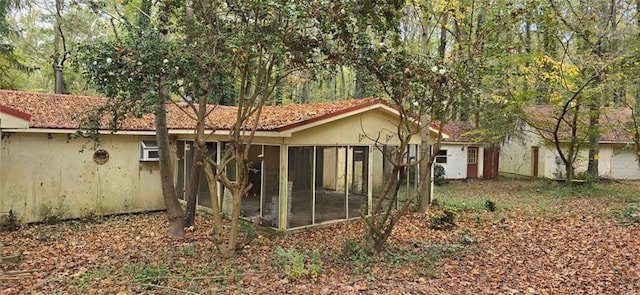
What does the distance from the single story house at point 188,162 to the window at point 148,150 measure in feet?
0.08

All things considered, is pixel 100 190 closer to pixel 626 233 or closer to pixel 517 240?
pixel 517 240

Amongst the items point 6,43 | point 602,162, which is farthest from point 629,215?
point 6,43

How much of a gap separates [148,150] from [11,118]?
4.57 m

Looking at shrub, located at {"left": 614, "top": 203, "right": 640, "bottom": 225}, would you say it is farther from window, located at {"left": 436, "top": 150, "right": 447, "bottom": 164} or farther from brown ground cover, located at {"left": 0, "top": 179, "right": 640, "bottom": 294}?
window, located at {"left": 436, "top": 150, "right": 447, "bottom": 164}

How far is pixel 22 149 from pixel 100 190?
77.5 inches

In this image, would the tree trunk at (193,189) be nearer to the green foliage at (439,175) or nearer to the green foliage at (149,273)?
the green foliage at (149,273)

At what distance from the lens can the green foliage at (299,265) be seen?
5.82 m

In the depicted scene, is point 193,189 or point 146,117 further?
point 146,117

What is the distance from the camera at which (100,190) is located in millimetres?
10469

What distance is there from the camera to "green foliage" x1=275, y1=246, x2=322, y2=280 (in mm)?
5820

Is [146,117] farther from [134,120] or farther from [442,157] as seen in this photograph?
[442,157]

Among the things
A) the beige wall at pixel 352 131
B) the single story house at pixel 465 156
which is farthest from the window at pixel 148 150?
the single story house at pixel 465 156

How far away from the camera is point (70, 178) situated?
394 inches

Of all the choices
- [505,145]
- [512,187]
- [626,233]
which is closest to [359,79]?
[626,233]
